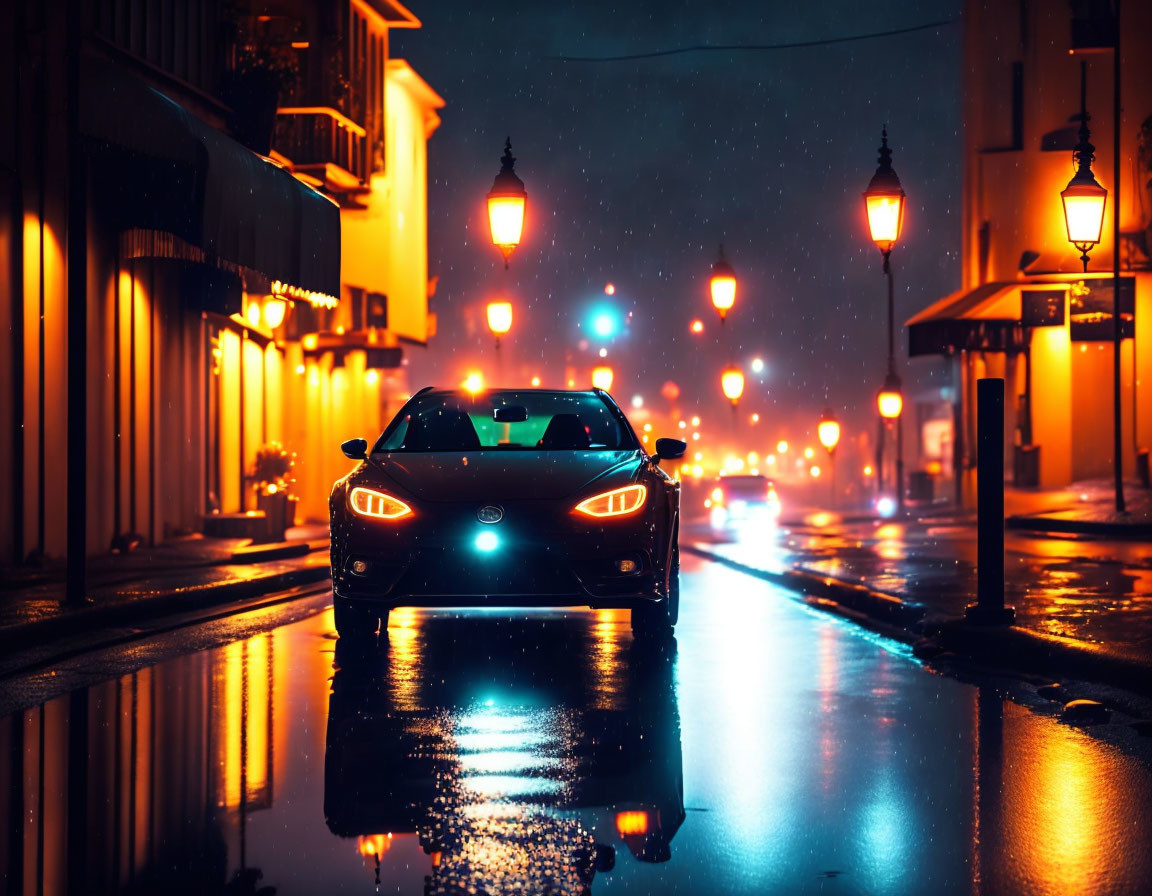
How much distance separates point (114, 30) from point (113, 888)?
56.6 feet

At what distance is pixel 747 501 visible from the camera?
39281 millimetres

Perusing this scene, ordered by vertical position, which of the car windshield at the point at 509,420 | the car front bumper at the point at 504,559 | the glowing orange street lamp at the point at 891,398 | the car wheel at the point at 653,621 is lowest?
the car wheel at the point at 653,621

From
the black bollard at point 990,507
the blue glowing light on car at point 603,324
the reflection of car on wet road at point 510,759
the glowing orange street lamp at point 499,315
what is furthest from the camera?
the blue glowing light on car at point 603,324

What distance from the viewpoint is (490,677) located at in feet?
30.2

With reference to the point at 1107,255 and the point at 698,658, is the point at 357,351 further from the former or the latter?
the point at 698,658

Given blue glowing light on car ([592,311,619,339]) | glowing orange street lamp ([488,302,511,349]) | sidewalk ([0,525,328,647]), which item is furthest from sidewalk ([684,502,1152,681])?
blue glowing light on car ([592,311,619,339])

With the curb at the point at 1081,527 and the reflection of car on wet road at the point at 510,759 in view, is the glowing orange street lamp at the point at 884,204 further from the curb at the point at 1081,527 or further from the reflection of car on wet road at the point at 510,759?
the reflection of car on wet road at the point at 510,759

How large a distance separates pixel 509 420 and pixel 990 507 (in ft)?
10.2

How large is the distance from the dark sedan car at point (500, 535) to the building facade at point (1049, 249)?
2293 centimetres

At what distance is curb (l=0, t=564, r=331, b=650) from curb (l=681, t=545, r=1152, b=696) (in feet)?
17.6

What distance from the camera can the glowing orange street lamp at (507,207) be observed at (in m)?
19.6

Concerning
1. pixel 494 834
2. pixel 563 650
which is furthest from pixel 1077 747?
pixel 563 650

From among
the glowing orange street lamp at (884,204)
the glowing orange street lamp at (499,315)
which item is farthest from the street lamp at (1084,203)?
the glowing orange street lamp at (499,315)

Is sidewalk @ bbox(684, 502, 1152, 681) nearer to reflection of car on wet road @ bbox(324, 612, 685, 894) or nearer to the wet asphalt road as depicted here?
the wet asphalt road
